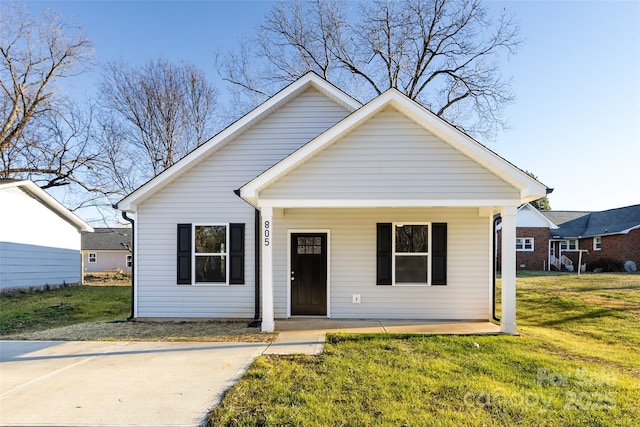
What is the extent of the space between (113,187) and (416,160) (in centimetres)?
1951

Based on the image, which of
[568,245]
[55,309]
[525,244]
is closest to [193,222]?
[55,309]

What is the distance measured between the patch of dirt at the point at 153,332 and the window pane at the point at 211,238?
1.75 meters

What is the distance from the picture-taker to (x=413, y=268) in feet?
28.5

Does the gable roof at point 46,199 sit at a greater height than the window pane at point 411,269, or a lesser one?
greater

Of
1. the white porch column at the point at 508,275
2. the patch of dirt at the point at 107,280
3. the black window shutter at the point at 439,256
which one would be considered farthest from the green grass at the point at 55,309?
the white porch column at the point at 508,275

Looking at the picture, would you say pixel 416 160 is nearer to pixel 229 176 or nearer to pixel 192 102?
pixel 229 176

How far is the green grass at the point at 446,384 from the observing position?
12.2 ft

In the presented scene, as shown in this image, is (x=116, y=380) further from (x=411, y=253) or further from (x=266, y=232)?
(x=411, y=253)

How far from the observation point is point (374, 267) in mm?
8656

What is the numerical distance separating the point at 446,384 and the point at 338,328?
11.0 ft

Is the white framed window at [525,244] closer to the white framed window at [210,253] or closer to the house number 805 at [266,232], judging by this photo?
the white framed window at [210,253]

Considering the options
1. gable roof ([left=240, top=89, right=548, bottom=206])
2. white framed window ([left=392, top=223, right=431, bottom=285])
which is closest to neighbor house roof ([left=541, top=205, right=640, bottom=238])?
white framed window ([left=392, top=223, right=431, bottom=285])

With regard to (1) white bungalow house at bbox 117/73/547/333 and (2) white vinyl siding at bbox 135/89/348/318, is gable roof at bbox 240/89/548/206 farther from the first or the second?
(2) white vinyl siding at bbox 135/89/348/318

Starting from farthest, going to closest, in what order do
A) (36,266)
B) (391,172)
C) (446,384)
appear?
(36,266)
(391,172)
(446,384)
